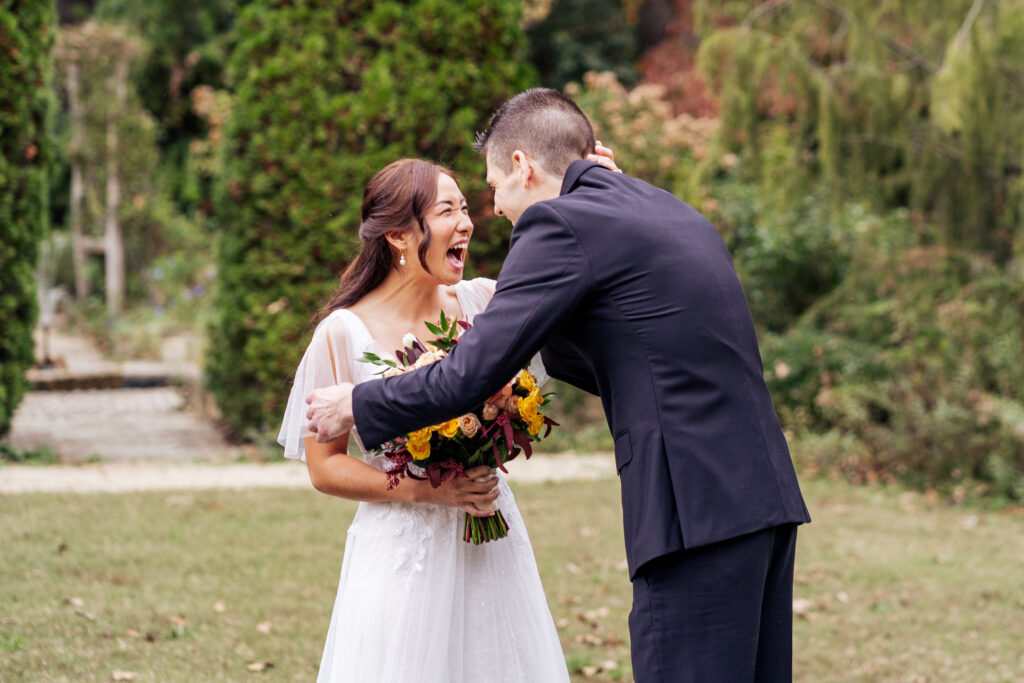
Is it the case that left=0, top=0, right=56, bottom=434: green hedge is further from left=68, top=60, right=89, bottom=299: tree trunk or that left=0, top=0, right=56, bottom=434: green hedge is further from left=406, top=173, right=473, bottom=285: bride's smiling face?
left=68, top=60, right=89, bottom=299: tree trunk

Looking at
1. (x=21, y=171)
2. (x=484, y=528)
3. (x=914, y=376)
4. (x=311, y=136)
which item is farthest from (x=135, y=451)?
(x=484, y=528)

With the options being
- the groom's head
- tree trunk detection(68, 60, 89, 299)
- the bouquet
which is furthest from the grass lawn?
tree trunk detection(68, 60, 89, 299)

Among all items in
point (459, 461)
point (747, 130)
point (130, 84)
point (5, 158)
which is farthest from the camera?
point (130, 84)

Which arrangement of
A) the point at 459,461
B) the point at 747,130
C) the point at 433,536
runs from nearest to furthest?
the point at 459,461 < the point at 433,536 < the point at 747,130

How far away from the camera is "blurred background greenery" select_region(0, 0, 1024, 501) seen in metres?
7.98

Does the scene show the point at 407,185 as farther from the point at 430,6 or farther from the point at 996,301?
the point at 996,301

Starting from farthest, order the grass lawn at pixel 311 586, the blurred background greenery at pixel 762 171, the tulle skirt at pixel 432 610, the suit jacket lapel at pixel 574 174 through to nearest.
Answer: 1. the blurred background greenery at pixel 762 171
2. the grass lawn at pixel 311 586
3. the tulle skirt at pixel 432 610
4. the suit jacket lapel at pixel 574 174

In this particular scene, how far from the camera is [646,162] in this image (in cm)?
1032

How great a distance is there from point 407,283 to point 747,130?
6105 mm

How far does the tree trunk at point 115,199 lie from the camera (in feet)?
55.6

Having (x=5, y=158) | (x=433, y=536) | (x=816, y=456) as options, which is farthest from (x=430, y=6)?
(x=433, y=536)

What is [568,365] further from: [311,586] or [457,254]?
[311,586]

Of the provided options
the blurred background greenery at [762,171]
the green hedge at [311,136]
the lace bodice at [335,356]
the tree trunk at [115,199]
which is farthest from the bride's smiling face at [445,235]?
the tree trunk at [115,199]

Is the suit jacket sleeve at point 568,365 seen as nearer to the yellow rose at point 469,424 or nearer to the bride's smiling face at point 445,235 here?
the yellow rose at point 469,424
